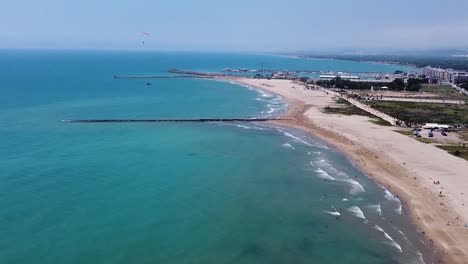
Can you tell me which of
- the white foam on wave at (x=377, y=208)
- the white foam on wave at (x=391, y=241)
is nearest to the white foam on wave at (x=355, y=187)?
the white foam on wave at (x=377, y=208)

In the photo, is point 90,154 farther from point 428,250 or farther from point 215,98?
point 215,98

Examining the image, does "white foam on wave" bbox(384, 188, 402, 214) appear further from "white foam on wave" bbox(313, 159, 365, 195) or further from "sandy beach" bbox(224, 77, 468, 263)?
"white foam on wave" bbox(313, 159, 365, 195)

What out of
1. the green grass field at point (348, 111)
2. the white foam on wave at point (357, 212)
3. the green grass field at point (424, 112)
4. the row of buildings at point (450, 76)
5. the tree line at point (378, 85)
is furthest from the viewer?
the row of buildings at point (450, 76)

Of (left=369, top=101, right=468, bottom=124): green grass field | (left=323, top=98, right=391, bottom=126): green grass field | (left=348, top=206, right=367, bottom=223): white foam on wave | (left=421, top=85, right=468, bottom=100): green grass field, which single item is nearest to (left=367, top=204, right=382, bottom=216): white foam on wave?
(left=348, top=206, right=367, bottom=223): white foam on wave

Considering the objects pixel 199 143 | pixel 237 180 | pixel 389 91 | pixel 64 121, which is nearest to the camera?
pixel 237 180

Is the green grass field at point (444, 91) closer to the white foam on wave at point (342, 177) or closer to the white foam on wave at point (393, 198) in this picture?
the white foam on wave at point (342, 177)

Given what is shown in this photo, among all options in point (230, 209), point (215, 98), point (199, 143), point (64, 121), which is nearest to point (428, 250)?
point (230, 209)
